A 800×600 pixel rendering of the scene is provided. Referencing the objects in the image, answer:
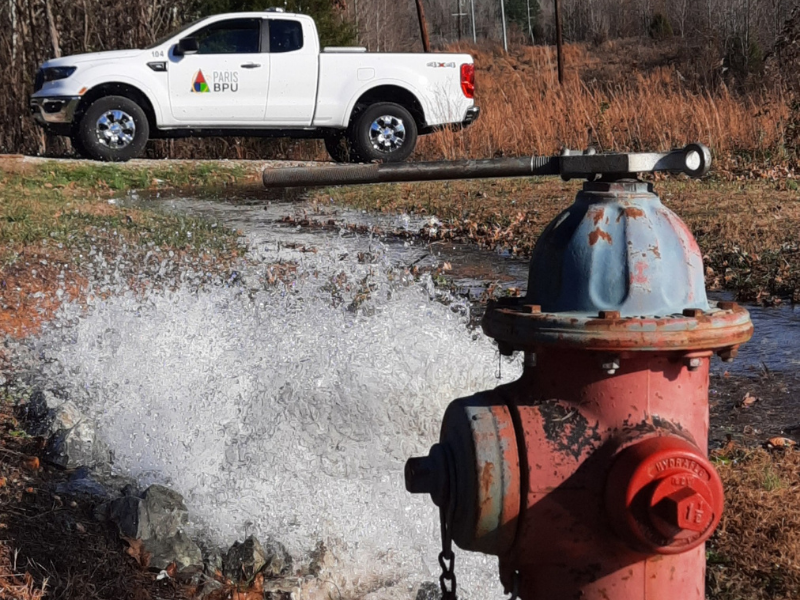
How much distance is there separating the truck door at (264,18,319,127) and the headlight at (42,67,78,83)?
237cm

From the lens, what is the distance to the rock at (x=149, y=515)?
9.38 ft

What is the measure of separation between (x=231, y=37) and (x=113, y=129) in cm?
184

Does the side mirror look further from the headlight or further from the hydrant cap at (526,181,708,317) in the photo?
the hydrant cap at (526,181,708,317)

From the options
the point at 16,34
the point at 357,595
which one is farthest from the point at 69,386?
the point at 16,34

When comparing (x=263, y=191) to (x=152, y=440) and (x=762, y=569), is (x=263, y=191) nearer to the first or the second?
(x=152, y=440)

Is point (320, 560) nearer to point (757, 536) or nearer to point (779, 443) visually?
point (757, 536)

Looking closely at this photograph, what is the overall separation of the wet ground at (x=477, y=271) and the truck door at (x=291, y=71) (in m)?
1.61

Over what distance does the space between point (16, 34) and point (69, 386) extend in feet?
41.0

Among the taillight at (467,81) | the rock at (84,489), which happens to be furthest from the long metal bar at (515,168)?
the taillight at (467,81)

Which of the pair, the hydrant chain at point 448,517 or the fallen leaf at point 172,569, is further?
the fallen leaf at point 172,569

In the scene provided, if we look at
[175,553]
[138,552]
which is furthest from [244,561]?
[138,552]

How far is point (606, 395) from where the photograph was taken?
5.33ft

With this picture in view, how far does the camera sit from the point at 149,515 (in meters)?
2.91

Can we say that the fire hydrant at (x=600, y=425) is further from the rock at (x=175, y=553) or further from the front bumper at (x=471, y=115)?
the front bumper at (x=471, y=115)
